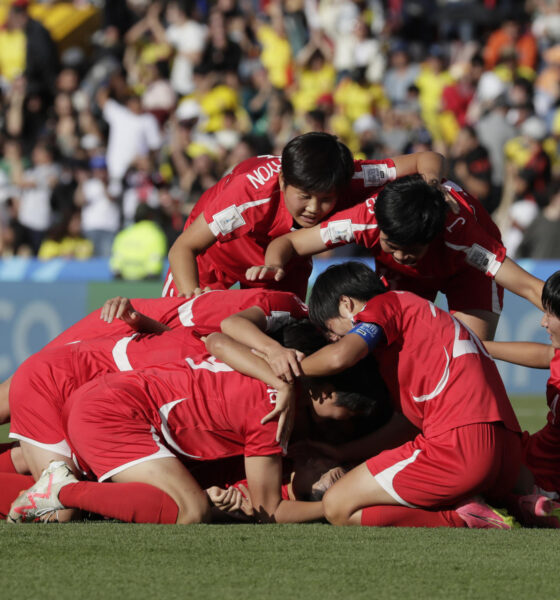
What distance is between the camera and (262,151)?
42.0 ft

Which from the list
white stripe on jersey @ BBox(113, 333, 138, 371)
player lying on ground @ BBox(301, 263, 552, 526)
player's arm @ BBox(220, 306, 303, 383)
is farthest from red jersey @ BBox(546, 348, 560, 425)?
white stripe on jersey @ BBox(113, 333, 138, 371)

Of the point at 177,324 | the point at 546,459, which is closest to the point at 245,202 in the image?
the point at 177,324

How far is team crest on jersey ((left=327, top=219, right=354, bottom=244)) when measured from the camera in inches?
227

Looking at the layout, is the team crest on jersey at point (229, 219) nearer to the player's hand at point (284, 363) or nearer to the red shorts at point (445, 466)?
the player's hand at point (284, 363)

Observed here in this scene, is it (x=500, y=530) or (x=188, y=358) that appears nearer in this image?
(x=500, y=530)

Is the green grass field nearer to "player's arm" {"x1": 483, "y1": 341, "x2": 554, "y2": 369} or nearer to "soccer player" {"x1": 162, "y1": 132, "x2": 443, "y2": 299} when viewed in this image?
"player's arm" {"x1": 483, "y1": 341, "x2": 554, "y2": 369}

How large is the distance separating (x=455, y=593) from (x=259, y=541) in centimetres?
105

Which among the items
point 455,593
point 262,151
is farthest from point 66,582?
point 262,151

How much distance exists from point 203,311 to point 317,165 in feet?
3.07

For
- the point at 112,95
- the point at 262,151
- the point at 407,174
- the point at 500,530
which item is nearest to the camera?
the point at 500,530

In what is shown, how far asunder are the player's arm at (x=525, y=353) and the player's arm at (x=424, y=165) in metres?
0.92

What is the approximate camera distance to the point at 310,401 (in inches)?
198

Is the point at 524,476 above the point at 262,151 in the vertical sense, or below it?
below

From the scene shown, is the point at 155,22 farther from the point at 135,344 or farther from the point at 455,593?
the point at 455,593
